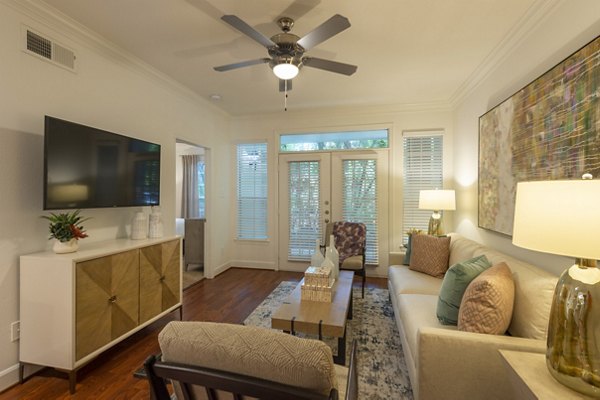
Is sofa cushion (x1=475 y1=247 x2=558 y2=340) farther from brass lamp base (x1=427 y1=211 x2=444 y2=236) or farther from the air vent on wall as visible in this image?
the air vent on wall

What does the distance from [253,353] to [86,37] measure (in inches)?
120

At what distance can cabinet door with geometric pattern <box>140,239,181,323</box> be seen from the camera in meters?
2.52

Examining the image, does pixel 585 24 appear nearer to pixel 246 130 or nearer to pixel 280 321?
pixel 280 321

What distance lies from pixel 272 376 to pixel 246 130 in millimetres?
4698

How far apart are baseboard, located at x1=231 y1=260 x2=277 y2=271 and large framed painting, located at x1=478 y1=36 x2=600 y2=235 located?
10.8 feet

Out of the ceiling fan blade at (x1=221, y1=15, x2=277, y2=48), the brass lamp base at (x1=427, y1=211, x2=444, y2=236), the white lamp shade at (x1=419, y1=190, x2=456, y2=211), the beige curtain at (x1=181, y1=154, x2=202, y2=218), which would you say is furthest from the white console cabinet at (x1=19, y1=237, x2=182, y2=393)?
the beige curtain at (x1=181, y1=154, x2=202, y2=218)

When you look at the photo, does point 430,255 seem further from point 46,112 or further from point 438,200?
point 46,112

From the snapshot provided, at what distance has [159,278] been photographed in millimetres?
2705

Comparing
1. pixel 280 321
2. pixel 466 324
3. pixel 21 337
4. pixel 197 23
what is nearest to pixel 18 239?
pixel 21 337

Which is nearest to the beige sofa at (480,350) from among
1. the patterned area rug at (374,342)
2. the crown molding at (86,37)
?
the patterned area rug at (374,342)

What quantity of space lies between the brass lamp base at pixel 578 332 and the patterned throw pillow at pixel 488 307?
386mm

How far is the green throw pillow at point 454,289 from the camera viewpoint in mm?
1813

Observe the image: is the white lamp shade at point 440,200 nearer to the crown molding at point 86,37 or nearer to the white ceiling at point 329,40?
the white ceiling at point 329,40

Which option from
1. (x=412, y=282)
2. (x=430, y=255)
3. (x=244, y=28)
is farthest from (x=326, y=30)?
(x=430, y=255)
